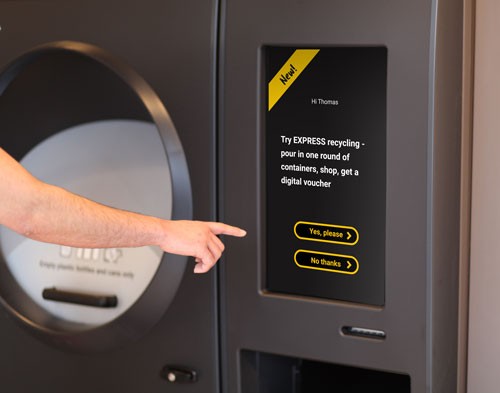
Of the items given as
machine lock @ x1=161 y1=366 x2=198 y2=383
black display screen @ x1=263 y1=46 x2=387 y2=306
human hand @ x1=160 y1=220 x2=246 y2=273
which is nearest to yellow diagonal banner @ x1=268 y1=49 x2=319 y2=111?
black display screen @ x1=263 y1=46 x2=387 y2=306

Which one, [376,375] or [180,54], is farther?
[376,375]

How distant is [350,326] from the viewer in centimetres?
161

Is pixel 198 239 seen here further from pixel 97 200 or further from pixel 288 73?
pixel 97 200

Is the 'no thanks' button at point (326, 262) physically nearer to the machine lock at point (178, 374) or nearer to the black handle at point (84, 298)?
the machine lock at point (178, 374)

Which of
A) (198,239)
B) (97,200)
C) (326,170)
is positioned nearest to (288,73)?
(326,170)

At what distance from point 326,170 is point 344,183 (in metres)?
0.04

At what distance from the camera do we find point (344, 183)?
5.28ft

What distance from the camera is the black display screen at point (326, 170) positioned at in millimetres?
1579

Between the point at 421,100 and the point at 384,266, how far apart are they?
0.30 metres

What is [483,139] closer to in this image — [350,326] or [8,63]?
[350,326]

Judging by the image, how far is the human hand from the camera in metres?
1.58

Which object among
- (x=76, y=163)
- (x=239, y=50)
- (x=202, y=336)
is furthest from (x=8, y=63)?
(x=202, y=336)

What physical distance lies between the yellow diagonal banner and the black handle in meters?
0.58

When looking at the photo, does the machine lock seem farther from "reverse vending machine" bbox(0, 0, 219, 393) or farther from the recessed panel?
the recessed panel
